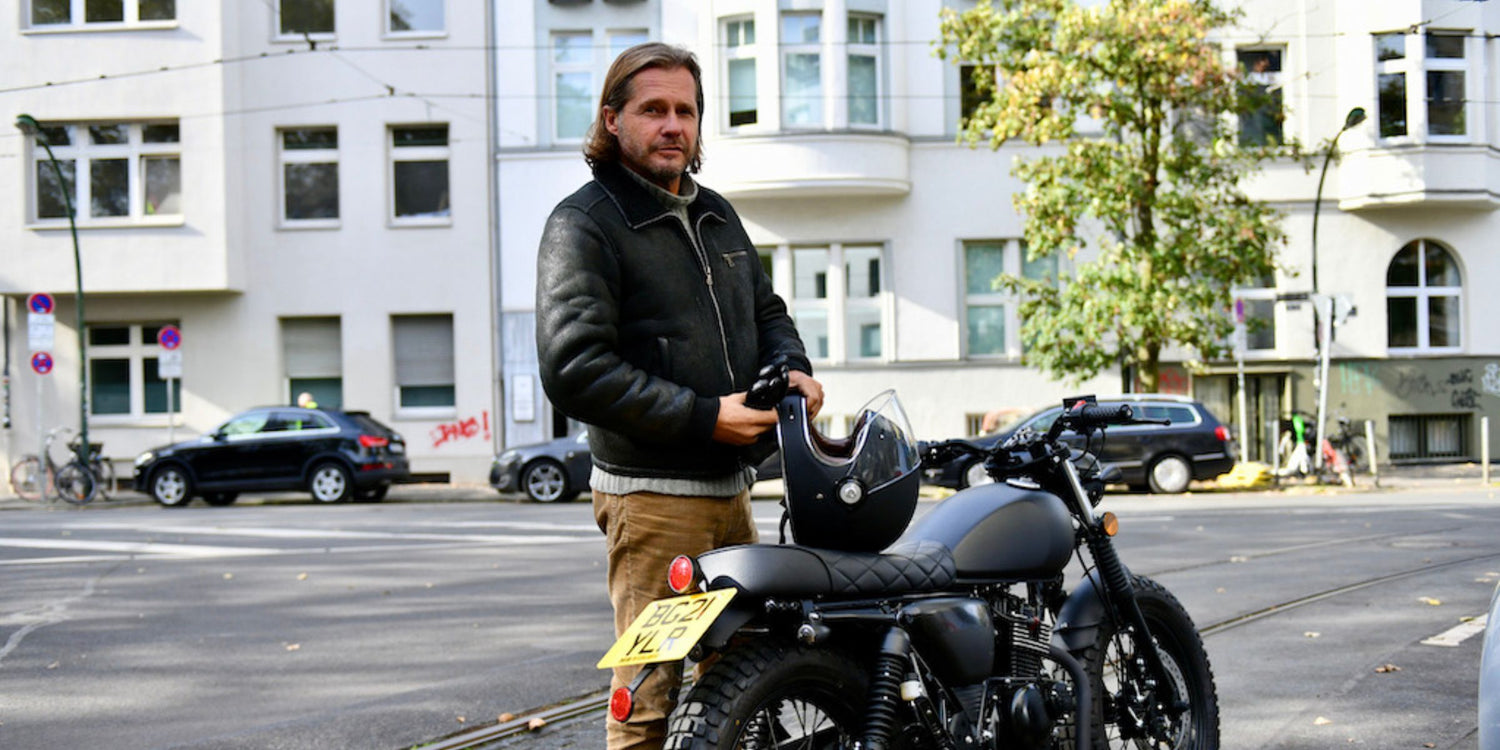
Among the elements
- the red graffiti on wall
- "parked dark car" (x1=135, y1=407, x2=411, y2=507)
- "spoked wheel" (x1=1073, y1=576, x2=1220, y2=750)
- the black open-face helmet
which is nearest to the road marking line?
"spoked wheel" (x1=1073, y1=576, x2=1220, y2=750)

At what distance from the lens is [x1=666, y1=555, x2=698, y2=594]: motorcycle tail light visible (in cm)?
335

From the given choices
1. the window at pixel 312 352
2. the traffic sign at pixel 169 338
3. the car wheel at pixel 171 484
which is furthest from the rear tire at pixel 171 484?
the window at pixel 312 352

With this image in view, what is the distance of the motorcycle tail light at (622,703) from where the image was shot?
3.37 metres

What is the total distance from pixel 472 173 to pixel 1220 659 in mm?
21535

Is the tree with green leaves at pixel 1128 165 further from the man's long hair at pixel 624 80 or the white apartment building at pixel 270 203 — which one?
the man's long hair at pixel 624 80

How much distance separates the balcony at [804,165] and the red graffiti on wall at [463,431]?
5.80 metres

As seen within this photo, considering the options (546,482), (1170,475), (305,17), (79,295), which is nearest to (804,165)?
(546,482)

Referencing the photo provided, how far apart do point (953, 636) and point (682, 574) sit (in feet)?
2.66

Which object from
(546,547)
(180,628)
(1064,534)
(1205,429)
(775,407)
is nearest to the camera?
(775,407)

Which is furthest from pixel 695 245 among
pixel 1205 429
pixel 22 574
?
pixel 1205 429

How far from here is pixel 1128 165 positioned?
22.3m

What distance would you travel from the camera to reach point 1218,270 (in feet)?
73.6

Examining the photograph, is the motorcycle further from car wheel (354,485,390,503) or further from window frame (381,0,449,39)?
window frame (381,0,449,39)

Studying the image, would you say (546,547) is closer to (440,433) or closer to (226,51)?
(440,433)
